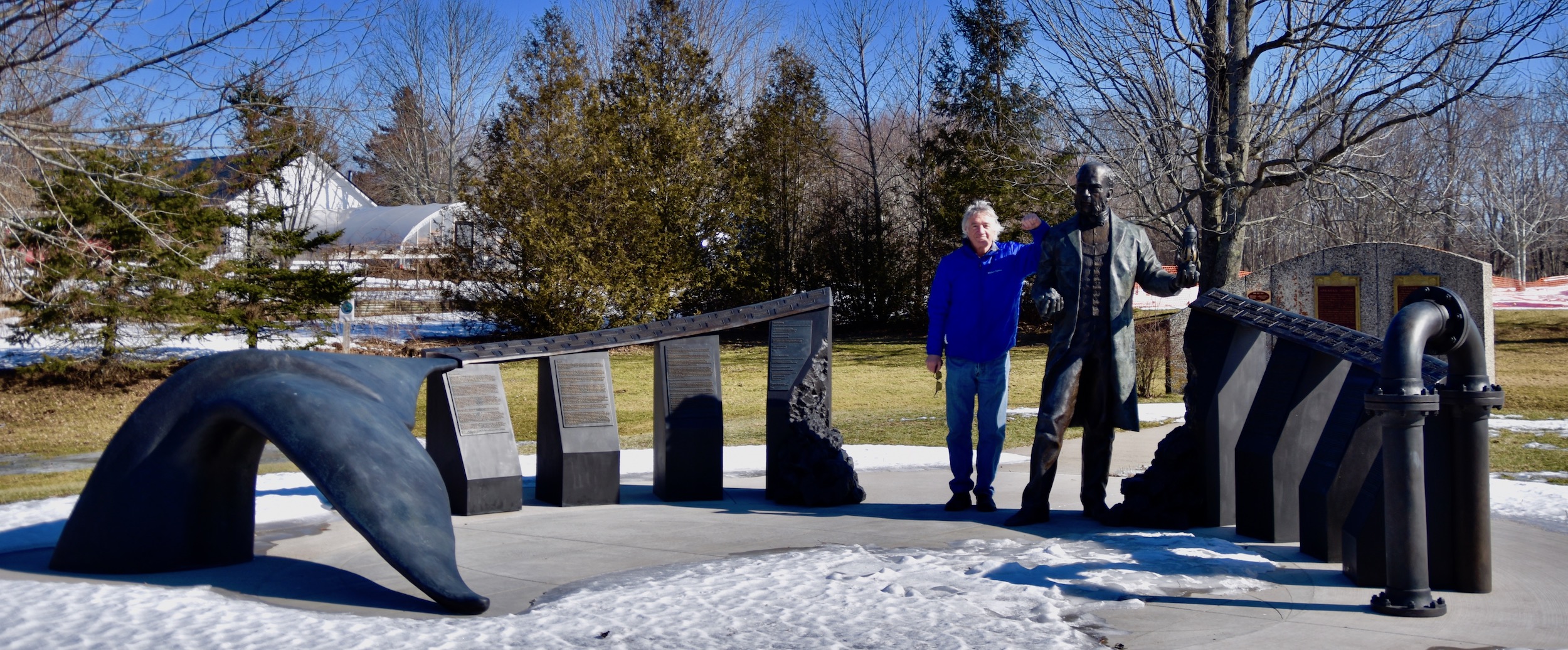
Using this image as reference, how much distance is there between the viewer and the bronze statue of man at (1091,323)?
6.13 meters

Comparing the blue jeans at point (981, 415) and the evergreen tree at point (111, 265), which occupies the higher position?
the evergreen tree at point (111, 265)

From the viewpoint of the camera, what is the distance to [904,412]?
14109 millimetres

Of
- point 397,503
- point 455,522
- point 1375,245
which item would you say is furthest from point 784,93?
point 397,503

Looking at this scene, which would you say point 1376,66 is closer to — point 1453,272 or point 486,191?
Answer: point 1453,272

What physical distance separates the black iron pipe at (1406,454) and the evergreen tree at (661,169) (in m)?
20.7

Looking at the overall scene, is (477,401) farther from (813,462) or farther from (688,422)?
(813,462)

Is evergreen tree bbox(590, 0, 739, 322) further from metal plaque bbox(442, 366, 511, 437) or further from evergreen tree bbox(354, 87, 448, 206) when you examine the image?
evergreen tree bbox(354, 87, 448, 206)

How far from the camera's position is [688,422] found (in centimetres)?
727

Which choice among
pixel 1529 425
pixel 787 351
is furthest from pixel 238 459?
pixel 1529 425

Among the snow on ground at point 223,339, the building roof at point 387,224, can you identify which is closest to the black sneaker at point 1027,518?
the snow on ground at point 223,339

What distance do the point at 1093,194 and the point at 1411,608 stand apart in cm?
270

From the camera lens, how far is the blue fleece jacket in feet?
21.1

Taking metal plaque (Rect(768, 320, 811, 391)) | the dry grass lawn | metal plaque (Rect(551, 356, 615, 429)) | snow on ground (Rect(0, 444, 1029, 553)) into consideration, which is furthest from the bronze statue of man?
metal plaque (Rect(551, 356, 615, 429))

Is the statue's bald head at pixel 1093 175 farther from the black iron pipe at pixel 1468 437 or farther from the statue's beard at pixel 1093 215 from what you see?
the black iron pipe at pixel 1468 437
